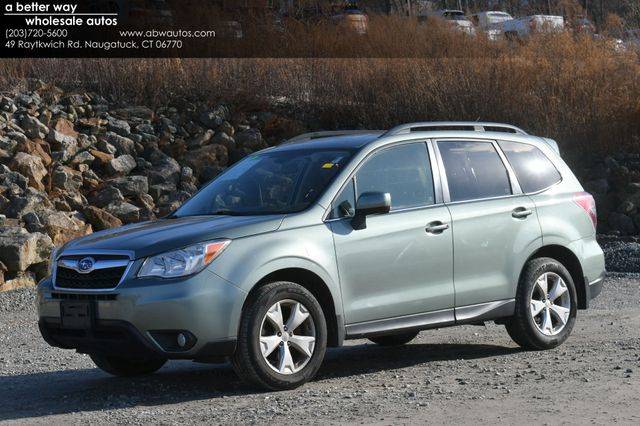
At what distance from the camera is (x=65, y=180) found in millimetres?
22125

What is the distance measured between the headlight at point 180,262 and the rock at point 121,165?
1574 centimetres

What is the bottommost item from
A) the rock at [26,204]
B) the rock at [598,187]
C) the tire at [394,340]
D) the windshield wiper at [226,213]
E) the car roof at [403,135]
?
the rock at [598,187]

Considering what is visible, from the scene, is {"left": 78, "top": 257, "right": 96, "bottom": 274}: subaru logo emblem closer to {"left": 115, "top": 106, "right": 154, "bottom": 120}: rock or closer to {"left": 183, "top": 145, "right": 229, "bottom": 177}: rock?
{"left": 183, "top": 145, "right": 229, "bottom": 177}: rock

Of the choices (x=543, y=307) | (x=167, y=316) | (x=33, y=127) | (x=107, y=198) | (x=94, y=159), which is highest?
(x=33, y=127)

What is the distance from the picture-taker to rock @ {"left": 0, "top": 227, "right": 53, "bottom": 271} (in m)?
17.4

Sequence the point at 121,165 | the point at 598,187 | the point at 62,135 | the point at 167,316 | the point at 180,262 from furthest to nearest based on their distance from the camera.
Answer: the point at 598,187 → the point at 62,135 → the point at 121,165 → the point at 180,262 → the point at 167,316

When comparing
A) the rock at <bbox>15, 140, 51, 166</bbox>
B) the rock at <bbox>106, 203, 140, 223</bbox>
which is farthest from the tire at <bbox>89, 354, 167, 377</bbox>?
Result: the rock at <bbox>15, 140, 51, 166</bbox>

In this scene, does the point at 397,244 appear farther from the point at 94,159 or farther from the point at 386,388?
the point at 94,159

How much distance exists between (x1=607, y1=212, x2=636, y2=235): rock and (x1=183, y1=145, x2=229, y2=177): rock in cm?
785

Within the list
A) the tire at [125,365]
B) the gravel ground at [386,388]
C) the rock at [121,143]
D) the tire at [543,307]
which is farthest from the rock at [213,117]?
the tire at [125,365]

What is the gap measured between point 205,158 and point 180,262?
55.3ft

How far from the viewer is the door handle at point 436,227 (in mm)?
9156

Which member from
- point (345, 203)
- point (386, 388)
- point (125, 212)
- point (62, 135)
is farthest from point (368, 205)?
point (62, 135)

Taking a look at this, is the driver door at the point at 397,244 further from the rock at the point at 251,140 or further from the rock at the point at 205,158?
the rock at the point at 251,140
